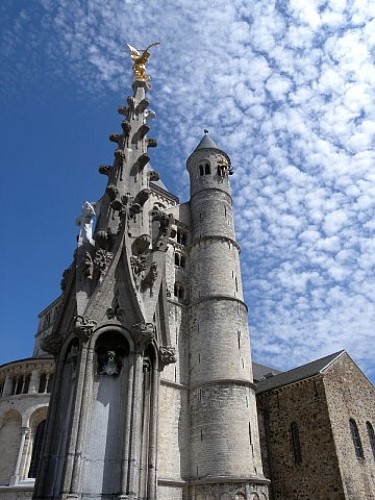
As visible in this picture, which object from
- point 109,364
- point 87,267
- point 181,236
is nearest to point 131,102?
point 87,267

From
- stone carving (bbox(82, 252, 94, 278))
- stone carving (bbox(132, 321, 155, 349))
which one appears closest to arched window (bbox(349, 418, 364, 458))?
stone carving (bbox(132, 321, 155, 349))

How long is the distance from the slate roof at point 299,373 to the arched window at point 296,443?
2.63m

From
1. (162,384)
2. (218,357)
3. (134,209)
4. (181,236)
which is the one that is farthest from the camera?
(181,236)

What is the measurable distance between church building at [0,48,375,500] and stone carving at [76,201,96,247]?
0.13ft

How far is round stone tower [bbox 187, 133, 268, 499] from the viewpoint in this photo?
22031mm

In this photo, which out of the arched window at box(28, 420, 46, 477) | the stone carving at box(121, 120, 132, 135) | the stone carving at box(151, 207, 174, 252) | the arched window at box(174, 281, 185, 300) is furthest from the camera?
the arched window at box(174, 281, 185, 300)

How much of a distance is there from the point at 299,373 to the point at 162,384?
10.0m

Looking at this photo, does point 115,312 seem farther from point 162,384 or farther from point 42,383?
point 42,383

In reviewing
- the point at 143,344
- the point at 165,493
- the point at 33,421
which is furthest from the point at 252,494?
the point at 143,344

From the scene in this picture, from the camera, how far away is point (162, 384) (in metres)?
24.2

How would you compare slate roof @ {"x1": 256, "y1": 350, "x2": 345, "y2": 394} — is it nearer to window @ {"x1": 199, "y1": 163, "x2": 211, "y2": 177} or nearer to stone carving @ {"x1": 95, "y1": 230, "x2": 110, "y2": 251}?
window @ {"x1": 199, "y1": 163, "x2": 211, "y2": 177}

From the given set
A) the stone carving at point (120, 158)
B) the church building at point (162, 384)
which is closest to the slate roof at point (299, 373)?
the church building at point (162, 384)

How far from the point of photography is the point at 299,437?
25406 millimetres

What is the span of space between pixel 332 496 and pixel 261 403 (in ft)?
24.5
